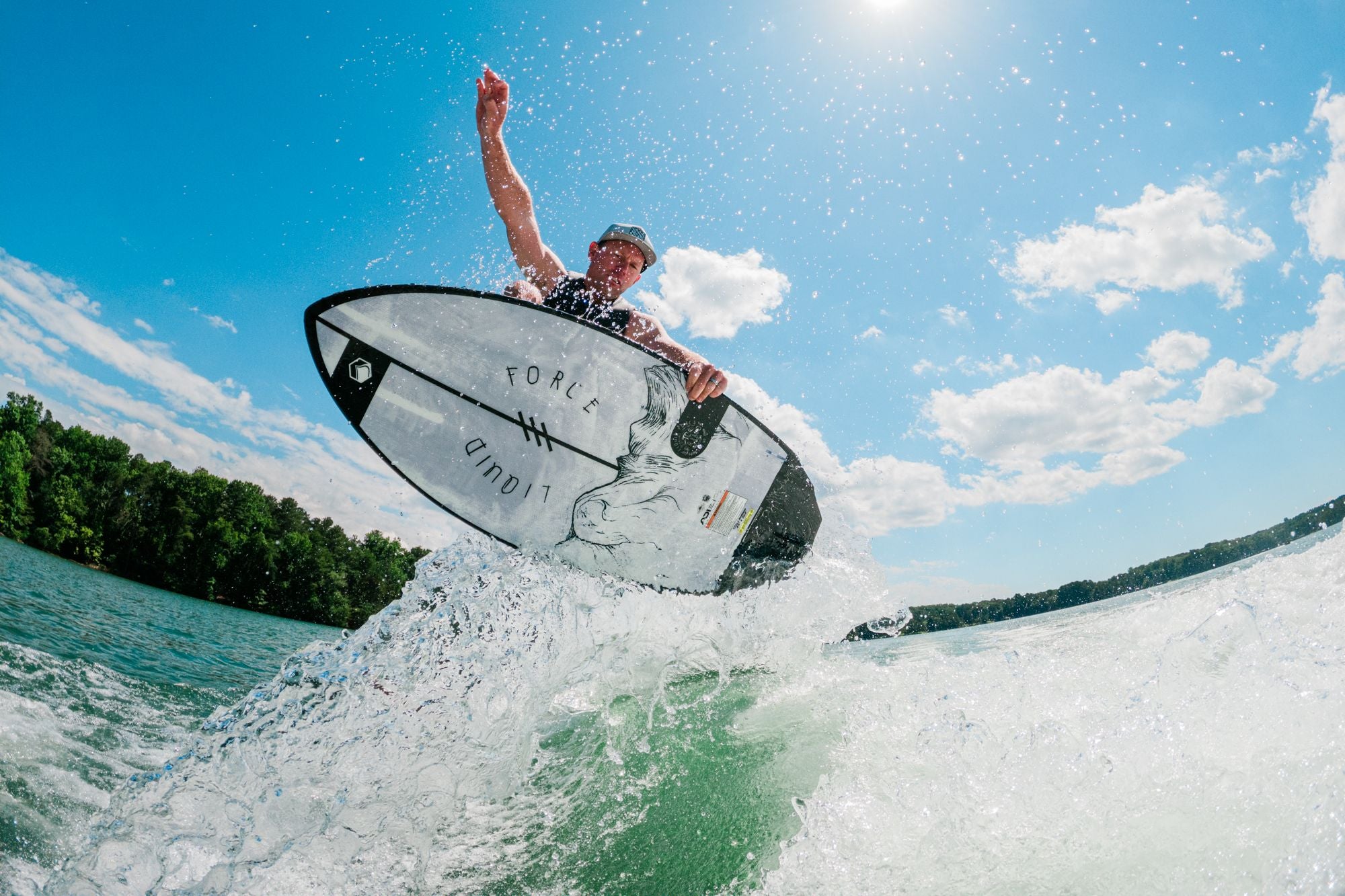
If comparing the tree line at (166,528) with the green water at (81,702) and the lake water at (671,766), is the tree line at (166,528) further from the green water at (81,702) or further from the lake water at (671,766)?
the lake water at (671,766)

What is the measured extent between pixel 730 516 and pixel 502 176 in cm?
291

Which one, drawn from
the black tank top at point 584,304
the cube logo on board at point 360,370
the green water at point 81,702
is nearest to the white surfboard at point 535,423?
the cube logo on board at point 360,370

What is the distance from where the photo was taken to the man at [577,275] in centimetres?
420

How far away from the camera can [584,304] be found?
14.5 feet

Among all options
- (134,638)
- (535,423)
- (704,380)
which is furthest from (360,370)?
(134,638)

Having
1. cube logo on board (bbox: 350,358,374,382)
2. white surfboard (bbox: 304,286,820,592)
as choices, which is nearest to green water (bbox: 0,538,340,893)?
white surfboard (bbox: 304,286,820,592)

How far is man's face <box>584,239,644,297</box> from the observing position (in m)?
4.51

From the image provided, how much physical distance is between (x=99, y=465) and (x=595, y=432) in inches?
2354

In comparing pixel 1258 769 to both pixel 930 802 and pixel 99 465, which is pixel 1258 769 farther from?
pixel 99 465

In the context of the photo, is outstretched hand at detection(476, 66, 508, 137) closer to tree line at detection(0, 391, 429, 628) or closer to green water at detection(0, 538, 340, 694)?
green water at detection(0, 538, 340, 694)

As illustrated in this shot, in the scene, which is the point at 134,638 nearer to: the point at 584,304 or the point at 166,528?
the point at 584,304

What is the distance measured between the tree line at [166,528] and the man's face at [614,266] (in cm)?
4430

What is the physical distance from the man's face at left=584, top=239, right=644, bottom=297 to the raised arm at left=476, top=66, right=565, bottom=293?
44 cm

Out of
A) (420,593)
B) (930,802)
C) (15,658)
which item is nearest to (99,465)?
(15,658)
